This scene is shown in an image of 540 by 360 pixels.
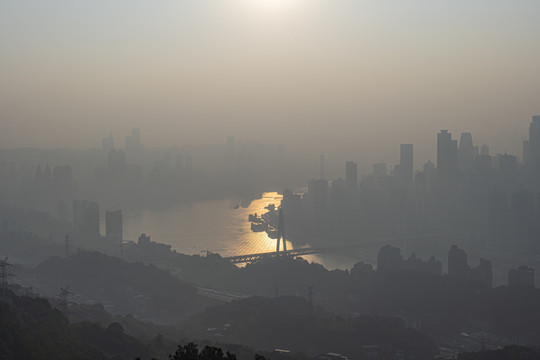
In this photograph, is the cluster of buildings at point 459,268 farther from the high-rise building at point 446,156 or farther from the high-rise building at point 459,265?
the high-rise building at point 446,156

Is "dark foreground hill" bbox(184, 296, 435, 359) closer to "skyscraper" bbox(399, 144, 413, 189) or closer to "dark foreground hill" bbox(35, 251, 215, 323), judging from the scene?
"dark foreground hill" bbox(35, 251, 215, 323)

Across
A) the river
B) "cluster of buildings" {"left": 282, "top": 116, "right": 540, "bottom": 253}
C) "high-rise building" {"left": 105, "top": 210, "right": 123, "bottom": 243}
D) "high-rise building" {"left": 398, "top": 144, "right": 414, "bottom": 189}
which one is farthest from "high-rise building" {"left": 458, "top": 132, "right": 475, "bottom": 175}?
"high-rise building" {"left": 105, "top": 210, "right": 123, "bottom": 243}

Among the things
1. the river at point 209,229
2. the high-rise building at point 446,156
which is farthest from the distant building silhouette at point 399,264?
the high-rise building at point 446,156

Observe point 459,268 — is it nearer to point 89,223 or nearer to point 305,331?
point 305,331

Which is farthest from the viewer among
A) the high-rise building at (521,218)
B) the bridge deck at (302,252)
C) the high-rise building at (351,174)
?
the high-rise building at (351,174)

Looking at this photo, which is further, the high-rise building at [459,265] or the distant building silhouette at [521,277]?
the high-rise building at [459,265]

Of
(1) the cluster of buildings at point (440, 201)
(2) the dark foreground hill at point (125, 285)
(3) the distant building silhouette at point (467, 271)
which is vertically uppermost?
(1) the cluster of buildings at point (440, 201)

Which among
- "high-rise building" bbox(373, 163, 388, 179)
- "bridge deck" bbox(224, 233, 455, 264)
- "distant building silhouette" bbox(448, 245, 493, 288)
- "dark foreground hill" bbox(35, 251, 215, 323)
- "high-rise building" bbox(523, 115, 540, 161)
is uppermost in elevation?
"high-rise building" bbox(523, 115, 540, 161)

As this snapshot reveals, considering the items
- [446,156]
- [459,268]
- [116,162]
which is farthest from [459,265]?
[116,162]
